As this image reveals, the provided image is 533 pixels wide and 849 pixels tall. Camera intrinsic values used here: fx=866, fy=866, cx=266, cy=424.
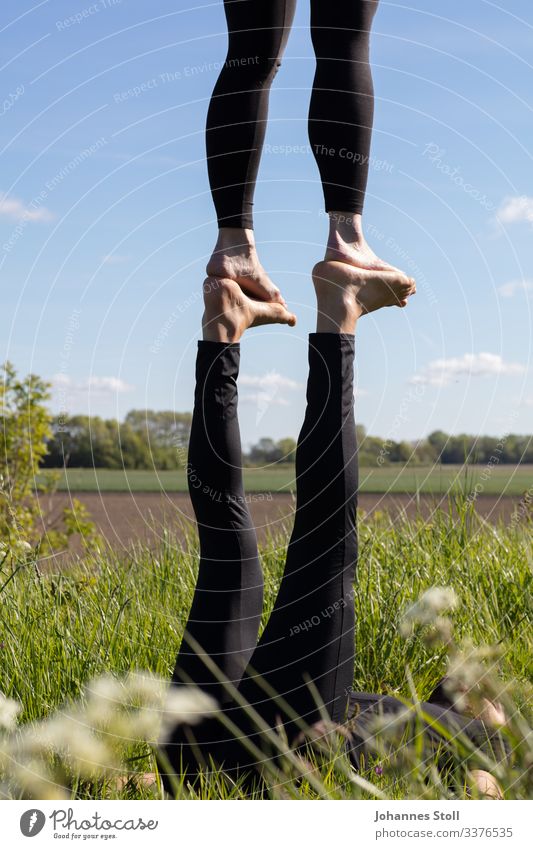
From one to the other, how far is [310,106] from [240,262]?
48 cm

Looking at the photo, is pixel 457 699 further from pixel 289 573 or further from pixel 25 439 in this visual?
pixel 25 439

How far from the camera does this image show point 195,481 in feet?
8.13

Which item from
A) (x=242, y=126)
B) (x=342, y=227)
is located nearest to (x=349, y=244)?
(x=342, y=227)

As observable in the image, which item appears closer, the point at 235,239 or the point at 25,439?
the point at 235,239

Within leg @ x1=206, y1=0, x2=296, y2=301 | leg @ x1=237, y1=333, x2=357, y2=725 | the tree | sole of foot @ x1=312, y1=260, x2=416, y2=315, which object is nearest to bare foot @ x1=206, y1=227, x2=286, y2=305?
leg @ x1=206, y1=0, x2=296, y2=301

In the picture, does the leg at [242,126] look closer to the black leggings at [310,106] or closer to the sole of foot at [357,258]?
the black leggings at [310,106]

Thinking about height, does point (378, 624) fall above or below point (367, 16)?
below

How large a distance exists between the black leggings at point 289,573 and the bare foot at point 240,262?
22 centimetres

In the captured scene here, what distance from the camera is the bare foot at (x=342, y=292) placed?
2.43 m

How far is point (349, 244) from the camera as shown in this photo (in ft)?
8.30

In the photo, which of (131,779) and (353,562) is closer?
(131,779)
